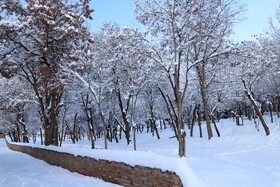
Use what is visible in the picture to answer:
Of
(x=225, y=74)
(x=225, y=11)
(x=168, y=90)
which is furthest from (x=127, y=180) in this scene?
(x=168, y=90)

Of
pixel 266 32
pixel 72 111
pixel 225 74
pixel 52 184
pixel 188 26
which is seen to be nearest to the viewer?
pixel 52 184

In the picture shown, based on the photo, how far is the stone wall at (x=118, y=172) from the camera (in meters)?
6.82

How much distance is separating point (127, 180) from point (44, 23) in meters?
10.3

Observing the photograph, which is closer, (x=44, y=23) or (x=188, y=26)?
(x=188, y=26)

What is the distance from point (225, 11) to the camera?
14.6 meters

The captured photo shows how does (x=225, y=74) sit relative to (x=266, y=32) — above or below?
below

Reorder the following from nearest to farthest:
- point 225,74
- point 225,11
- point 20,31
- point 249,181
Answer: point 249,181 → point 225,11 → point 20,31 → point 225,74

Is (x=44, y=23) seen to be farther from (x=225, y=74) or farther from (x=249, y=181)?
(x=225, y=74)

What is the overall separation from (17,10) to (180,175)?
46.2 feet

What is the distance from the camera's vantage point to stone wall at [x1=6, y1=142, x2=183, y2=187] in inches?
269

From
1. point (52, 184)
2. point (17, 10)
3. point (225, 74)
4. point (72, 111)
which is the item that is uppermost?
point (17, 10)

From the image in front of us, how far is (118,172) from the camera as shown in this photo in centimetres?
905

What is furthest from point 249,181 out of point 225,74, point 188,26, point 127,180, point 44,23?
point 225,74

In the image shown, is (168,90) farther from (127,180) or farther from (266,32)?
(127,180)
